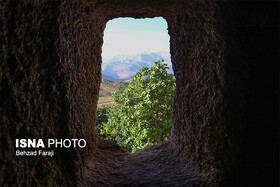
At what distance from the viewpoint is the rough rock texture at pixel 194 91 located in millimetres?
1310

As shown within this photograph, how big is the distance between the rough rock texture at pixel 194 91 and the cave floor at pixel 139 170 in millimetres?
17

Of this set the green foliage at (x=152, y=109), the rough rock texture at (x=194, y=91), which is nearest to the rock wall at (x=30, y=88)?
the rough rock texture at (x=194, y=91)

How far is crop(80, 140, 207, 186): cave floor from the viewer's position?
1.83 metres

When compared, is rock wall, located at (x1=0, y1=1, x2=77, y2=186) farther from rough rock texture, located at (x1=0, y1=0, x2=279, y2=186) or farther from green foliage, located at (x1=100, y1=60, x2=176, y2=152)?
green foliage, located at (x1=100, y1=60, x2=176, y2=152)

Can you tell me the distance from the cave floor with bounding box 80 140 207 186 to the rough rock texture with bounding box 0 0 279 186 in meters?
0.02

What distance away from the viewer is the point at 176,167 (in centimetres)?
212

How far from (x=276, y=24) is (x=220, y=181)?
120 centimetres

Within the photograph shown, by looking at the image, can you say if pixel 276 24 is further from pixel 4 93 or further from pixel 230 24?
pixel 4 93

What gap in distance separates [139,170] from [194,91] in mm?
1035

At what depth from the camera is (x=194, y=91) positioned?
6.53ft

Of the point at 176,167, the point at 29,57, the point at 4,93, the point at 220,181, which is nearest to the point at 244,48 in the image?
the point at 220,181
